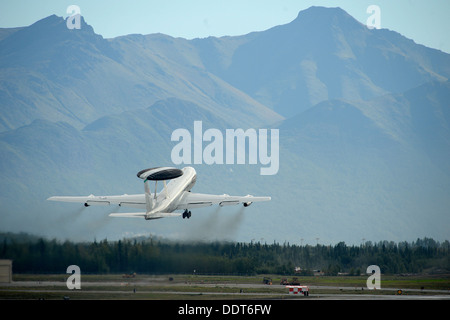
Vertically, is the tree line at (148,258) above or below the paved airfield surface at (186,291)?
above

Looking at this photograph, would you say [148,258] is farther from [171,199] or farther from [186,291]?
[186,291]

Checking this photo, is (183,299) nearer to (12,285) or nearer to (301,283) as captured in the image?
(12,285)

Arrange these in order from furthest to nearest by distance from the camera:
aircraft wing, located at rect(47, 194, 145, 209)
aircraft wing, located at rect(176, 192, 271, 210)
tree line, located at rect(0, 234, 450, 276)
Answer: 1. aircraft wing, located at rect(176, 192, 271, 210)
2. aircraft wing, located at rect(47, 194, 145, 209)
3. tree line, located at rect(0, 234, 450, 276)

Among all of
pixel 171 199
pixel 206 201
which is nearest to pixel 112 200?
pixel 171 199

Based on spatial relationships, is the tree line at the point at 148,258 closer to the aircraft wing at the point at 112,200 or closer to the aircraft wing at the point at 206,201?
the aircraft wing at the point at 112,200

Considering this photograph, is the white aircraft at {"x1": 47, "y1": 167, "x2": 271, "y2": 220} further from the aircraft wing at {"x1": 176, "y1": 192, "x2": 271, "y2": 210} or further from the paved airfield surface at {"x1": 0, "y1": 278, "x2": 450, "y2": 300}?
the paved airfield surface at {"x1": 0, "y1": 278, "x2": 450, "y2": 300}

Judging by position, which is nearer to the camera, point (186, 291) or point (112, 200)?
point (186, 291)

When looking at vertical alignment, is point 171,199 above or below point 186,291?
above

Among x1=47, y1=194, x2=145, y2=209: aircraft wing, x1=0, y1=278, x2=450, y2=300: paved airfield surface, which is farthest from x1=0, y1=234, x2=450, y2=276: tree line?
x1=47, y1=194, x2=145, y2=209: aircraft wing

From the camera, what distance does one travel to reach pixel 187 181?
469ft

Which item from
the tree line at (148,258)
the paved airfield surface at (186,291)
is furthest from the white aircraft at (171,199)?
the paved airfield surface at (186,291)

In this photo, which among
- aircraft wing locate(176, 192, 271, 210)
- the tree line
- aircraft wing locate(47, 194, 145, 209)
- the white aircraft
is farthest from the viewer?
aircraft wing locate(176, 192, 271, 210)
